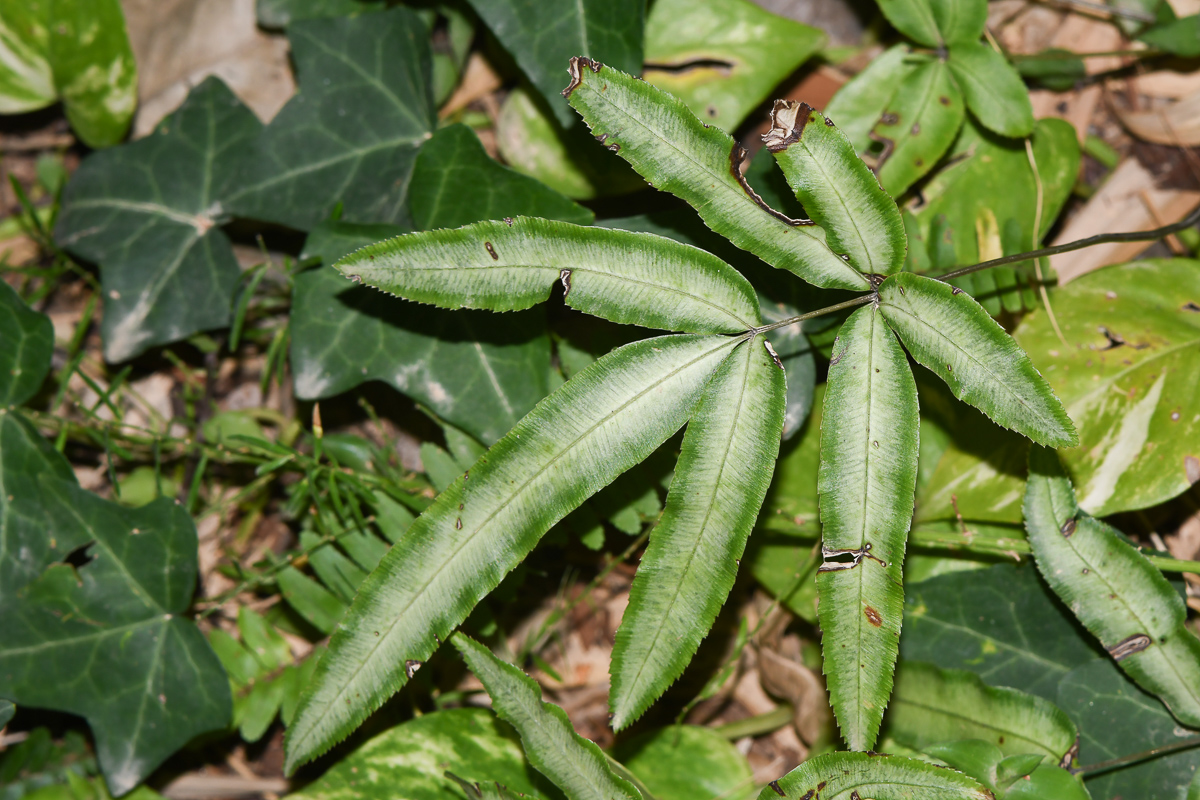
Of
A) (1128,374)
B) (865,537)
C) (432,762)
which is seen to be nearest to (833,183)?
(865,537)

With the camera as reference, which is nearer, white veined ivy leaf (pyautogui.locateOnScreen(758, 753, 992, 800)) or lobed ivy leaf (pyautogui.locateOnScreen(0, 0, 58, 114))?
white veined ivy leaf (pyautogui.locateOnScreen(758, 753, 992, 800))

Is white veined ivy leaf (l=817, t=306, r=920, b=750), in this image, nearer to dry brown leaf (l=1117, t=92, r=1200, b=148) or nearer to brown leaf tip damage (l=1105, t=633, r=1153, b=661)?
brown leaf tip damage (l=1105, t=633, r=1153, b=661)

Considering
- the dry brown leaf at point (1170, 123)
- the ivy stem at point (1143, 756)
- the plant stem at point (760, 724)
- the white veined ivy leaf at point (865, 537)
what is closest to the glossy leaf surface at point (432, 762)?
the plant stem at point (760, 724)

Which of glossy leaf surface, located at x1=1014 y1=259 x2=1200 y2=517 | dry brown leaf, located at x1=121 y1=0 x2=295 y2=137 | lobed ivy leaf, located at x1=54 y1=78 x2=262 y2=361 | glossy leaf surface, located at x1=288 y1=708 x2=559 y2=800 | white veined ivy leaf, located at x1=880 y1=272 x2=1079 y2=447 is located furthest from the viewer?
dry brown leaf, located at x1=121 y1=0 x2=295 y2=137

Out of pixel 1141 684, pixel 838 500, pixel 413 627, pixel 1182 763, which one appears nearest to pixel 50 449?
pixel 413 627

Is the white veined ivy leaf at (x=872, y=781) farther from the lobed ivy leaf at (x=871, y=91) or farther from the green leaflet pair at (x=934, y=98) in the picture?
the lobed ivy leaf at (x=871, y=91)

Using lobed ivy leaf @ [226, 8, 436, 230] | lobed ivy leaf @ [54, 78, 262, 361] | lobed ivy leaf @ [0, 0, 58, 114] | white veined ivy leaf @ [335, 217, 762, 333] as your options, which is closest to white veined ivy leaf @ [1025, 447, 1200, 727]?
white veined ivy leaf @ [335, 217, 762, 333]
